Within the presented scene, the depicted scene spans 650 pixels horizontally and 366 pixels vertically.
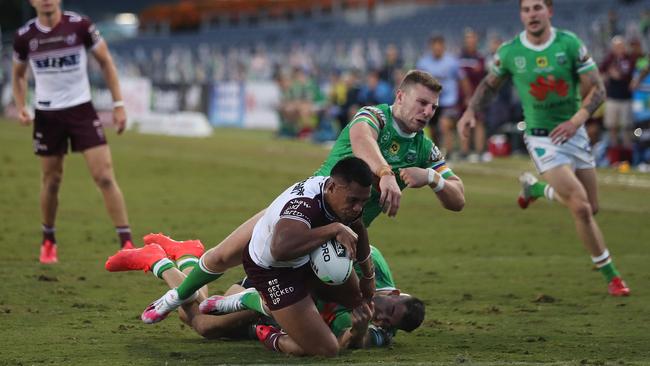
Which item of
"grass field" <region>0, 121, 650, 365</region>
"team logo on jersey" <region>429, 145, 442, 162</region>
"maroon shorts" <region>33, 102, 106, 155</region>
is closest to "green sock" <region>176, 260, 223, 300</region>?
"grass field" <region>0, 121, 650, 365</region>

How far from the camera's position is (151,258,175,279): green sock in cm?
869

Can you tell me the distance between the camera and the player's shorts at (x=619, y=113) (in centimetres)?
2244

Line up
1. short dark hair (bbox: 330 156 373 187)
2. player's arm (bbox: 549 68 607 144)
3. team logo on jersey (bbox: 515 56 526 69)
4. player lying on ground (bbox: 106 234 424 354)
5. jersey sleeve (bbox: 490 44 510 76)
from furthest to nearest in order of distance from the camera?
jersey sleeve (bbox: 490 44 510 76)
team logo on jersey (bbox: 515 56 526 69)
player's arm (bbox: 549 68 607 144)
player lying on ground (bbox: 106 234 424 354)
short dark hair (bbox: 330 156 373 187)

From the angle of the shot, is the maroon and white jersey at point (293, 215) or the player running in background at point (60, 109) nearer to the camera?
the maroon and white jersey at point (293, 215)

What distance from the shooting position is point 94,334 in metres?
8.23

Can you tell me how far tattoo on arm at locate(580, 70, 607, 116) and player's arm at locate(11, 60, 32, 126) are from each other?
5355 millimetres

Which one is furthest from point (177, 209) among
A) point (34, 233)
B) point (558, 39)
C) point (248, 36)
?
point (248, 36)

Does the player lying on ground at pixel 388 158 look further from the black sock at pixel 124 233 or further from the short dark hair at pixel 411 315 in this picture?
the black sock at pixel 124 233

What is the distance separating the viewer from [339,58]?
3878 cm

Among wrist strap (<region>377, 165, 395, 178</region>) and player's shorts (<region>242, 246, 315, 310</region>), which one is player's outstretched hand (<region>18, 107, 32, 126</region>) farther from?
wrist strap (<region>377, 165, 395, 178</region>)


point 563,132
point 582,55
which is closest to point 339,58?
point 582,55

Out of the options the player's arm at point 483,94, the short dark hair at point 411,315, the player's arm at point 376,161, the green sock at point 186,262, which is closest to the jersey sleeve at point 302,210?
the player's arm at point 376,161

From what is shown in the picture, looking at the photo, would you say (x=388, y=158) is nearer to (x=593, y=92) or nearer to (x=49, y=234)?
(x=593, y=92)

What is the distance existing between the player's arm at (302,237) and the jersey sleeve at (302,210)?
0.10ft
